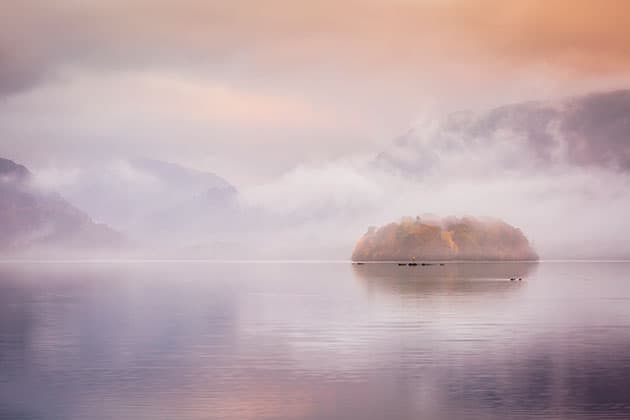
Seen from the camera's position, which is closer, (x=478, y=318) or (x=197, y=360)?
(x=197, y=360)

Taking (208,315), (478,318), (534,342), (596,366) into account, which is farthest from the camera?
(208,315)

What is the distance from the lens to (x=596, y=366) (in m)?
57.5

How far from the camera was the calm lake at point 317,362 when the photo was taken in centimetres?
4481

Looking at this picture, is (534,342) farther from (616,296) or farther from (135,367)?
(616,296)

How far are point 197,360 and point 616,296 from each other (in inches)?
3439

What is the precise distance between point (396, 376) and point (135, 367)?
15348mm

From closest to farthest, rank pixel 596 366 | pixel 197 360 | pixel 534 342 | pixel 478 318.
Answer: pixel 596 366 < pixel 197 360 < pixel 534 342 < pixel 478 318

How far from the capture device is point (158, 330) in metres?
83.1

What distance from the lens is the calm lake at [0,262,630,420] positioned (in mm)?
44812

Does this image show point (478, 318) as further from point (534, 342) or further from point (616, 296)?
point (616, 296)

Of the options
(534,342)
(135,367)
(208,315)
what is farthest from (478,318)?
(135,367)

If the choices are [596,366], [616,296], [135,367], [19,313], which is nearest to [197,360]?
[135,367]

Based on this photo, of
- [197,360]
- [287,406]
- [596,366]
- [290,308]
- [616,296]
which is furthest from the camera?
[616,296]

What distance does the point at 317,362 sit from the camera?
60344 mm
